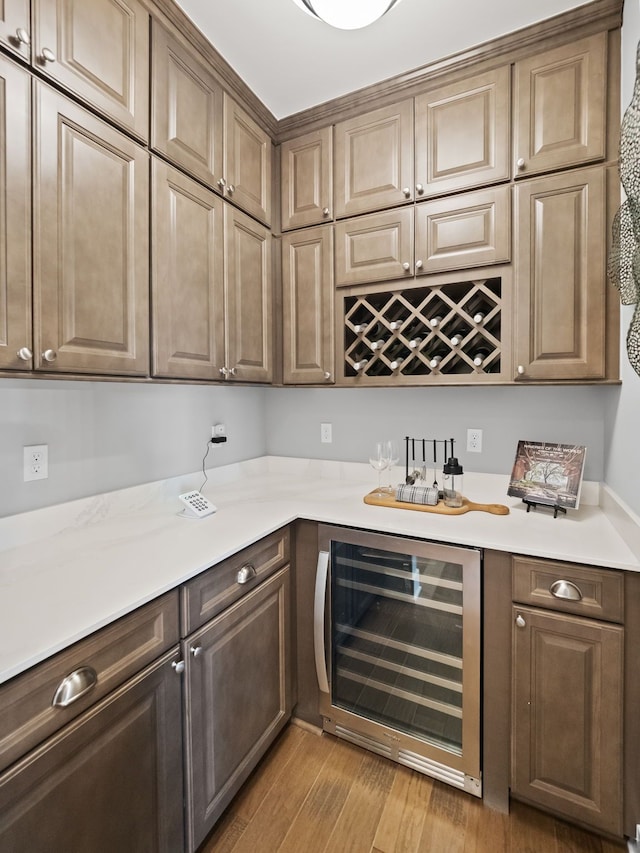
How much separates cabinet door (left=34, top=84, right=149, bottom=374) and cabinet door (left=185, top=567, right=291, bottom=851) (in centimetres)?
90

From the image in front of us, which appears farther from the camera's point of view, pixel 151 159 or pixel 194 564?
pixel 151 159

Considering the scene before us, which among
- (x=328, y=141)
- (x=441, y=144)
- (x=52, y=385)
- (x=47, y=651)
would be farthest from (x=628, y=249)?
(x=52, y=385)

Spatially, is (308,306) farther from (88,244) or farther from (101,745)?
(101,745)

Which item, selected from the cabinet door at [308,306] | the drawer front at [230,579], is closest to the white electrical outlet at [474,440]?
the cabinet door at [308,306]

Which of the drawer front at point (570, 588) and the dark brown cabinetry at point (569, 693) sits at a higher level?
the drawer front at point (570, 588)

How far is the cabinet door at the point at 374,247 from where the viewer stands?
1796mm

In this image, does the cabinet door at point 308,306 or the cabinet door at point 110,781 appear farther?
the cabinet door at point 308,306

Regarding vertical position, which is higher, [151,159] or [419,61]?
[419,61]

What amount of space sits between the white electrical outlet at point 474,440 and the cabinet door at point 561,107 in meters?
1.08

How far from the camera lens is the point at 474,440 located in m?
1.99

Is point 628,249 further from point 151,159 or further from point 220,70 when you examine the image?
point 220,70

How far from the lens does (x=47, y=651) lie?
0.79 meters

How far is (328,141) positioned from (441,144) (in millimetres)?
554

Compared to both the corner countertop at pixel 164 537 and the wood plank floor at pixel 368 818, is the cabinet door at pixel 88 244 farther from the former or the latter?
the wood plank floor at pixel 368 818
